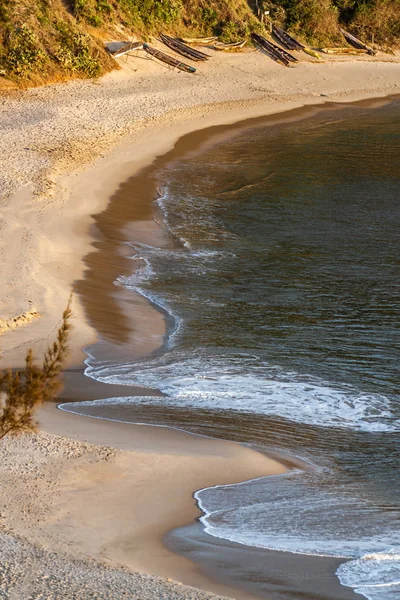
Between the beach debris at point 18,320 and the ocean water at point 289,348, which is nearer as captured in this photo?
the ocean water at point 289,348

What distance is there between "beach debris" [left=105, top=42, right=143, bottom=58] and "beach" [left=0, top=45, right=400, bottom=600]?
41 cm

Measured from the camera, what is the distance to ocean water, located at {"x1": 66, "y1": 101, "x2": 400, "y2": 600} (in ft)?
24.4

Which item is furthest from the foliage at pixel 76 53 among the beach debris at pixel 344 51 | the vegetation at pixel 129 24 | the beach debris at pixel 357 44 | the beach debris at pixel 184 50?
the beach debris at pixel 357 44

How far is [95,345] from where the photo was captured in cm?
1159

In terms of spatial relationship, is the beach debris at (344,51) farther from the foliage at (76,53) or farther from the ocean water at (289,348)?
the ocean water at (289,348)

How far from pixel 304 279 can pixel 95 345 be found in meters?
4.72

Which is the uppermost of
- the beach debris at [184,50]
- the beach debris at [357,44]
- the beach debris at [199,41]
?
the beach debris at [357,44]

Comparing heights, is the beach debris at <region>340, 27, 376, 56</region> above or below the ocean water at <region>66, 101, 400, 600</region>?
above

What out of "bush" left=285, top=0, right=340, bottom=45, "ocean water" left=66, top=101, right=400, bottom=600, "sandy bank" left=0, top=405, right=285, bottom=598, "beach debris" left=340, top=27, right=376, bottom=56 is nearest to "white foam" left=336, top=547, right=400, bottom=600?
"ocean water" left=66, top=101, right=400, bottom=600

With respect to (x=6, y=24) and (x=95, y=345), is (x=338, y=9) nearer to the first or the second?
(x=6, y=24)

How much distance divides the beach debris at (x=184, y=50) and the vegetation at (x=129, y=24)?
86 cm

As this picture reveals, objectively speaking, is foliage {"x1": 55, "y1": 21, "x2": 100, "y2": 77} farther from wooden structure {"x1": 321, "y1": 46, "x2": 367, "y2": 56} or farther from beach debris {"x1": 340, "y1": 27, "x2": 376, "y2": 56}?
beach debris {"x1": 340, "y1": 27, "x2": 376, "y2": 56}

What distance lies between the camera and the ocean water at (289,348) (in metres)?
7.45

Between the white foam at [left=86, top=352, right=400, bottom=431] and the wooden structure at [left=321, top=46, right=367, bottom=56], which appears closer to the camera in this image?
the white foam at [left=86, top=352, right=400, bottom=431]
